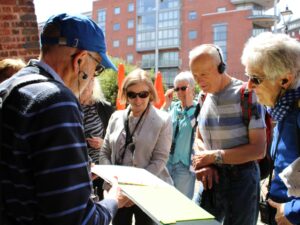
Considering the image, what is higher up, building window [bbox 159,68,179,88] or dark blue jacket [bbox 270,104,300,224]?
dark blue jacket [bbox 270,104,300,224]

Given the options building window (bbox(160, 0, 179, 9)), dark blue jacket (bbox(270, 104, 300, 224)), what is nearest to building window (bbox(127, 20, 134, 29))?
building window (bbox(160, 0, 179, 9))

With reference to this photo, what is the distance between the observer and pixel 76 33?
1.50 m

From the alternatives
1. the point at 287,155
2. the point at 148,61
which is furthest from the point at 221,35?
the point at 287,155

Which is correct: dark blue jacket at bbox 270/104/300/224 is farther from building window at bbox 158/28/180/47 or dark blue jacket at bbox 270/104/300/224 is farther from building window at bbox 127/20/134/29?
building window at bbox 127/20/134/29

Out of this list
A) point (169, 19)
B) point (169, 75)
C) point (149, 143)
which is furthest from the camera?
point (169, 19)

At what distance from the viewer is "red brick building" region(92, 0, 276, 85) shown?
2314 inches

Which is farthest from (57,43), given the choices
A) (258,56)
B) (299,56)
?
(299,56)

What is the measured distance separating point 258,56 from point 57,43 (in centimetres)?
117

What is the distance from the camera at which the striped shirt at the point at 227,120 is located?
105 inches

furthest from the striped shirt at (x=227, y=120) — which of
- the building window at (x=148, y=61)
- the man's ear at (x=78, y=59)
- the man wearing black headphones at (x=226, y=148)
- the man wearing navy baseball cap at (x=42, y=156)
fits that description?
the building window at (x=148, y=61)

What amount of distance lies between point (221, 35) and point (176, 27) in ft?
29.7

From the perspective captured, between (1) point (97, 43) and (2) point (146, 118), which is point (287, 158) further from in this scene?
(2) point (146, 118)

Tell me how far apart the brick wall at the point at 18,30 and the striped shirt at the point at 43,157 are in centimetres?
373

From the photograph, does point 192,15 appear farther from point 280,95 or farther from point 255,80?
point 280,95
